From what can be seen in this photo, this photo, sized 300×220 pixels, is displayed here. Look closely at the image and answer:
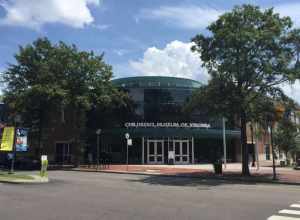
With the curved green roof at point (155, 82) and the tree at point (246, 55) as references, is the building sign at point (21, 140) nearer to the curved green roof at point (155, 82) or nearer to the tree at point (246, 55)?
the tree at point (246, 55)

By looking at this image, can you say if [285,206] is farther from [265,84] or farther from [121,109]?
[121,109]

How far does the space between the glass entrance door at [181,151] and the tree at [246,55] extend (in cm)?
1904

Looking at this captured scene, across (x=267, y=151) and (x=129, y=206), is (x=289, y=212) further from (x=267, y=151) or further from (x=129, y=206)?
(x=267, y=151)

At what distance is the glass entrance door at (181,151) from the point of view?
158 ft

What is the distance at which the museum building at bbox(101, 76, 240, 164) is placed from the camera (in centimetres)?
4775

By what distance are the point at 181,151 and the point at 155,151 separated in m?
2.92

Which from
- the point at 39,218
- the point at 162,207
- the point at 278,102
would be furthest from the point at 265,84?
the point at 39,218

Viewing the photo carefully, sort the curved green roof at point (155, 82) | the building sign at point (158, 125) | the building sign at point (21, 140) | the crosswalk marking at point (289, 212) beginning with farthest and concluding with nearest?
1. the curved green roof at point (155, 82)
2. the building sign at point (158, 125)
3. the building sign at point (21, 140)
4. the crosswalk marking at point (289, 212)

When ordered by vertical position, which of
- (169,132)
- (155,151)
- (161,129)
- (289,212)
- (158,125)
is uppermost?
(158,125)

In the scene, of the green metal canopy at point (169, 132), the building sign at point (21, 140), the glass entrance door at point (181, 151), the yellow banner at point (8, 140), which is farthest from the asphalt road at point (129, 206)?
the glass entrance door at point (181, 151)

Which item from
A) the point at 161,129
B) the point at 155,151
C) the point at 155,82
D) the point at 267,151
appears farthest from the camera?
the point at 267,151

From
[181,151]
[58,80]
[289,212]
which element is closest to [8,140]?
[58,80]

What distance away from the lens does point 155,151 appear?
1887 inches

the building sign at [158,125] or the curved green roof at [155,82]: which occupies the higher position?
the curved green roof at [155,82]
